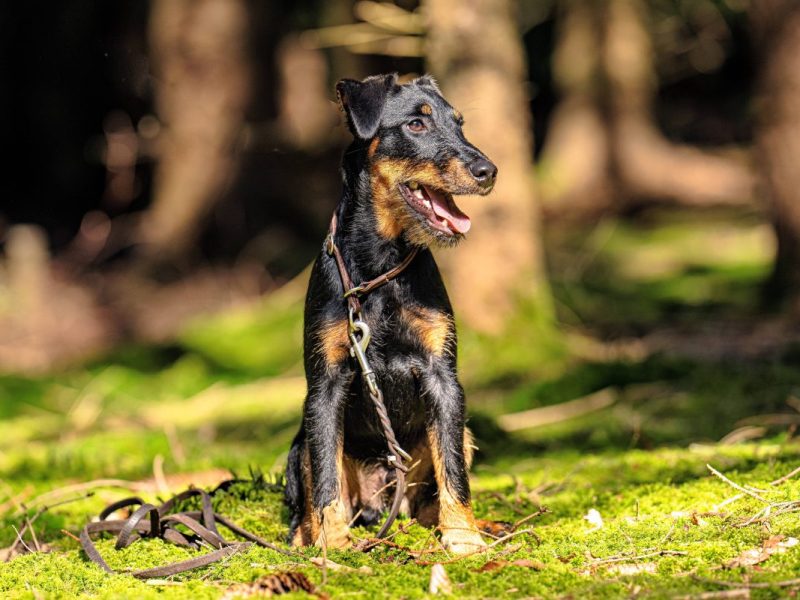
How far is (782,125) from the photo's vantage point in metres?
8.03

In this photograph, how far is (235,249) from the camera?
1528cm

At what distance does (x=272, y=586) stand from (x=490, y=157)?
5372 millimetres

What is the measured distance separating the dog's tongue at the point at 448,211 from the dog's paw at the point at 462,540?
1198 millimetres

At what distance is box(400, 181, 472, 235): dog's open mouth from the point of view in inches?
160

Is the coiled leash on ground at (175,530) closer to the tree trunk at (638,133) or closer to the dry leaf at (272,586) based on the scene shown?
the dry leaf at (272,586)

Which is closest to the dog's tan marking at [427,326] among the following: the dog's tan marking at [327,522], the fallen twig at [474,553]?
the dog's tan marking at [327,522]

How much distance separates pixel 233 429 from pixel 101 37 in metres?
15.3

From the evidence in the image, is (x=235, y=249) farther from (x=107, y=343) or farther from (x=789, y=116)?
(x=789, y=116)

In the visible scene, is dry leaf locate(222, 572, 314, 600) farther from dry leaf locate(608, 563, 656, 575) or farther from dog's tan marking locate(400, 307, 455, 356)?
dog's tan marking locate(400, 307, 455, 356)

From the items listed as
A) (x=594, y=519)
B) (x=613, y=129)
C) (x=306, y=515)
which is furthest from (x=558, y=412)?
(x=613, y=129)

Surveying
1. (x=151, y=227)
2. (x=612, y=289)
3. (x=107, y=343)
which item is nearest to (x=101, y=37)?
(x=151, y=227)

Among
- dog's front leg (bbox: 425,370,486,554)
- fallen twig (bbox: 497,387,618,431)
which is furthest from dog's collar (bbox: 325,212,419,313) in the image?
fallen twig (bbox: 497,387,618,431)

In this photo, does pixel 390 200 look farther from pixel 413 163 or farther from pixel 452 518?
pixel 452 518

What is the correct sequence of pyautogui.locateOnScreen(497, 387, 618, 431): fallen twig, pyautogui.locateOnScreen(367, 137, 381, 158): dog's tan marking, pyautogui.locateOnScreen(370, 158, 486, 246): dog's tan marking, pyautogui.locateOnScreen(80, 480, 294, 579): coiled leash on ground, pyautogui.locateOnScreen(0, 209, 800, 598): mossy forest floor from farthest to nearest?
1. pyautogui.locateOnScreen(497, 387, 618, 431): fallen twig
2. pyautogui.locateOnScreen(367, 137, 381, 158): dog's tan marking
3. pyautogui.locateOnScreen(370, 158, 486, 246): dog's tan marking
4. pyautogui.locateOnScreen(80, 480, 294, 579): coiled leash on ground
5. pyautogui.locateOnScreen(0, 209, 800, 598): mossy forest floor
